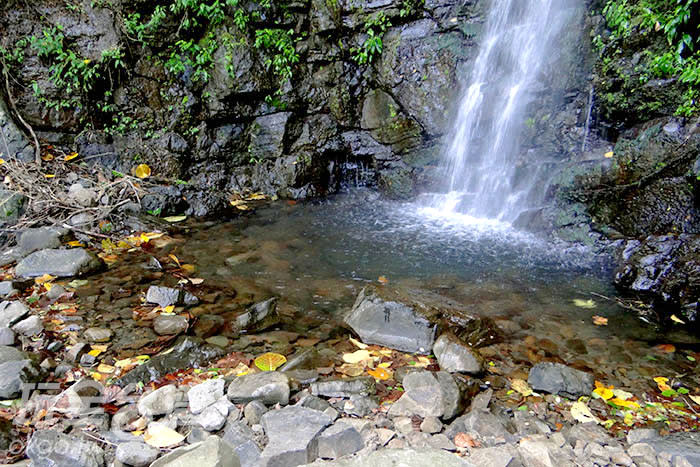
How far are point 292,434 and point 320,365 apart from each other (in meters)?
0.99

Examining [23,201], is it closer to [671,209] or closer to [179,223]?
[179,223]

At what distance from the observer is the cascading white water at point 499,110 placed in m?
7.28

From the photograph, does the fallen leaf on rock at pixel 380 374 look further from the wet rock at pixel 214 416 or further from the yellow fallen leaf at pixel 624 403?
the yellow fallen leaf at pixel 624 403

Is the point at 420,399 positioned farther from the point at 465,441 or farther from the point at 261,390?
the point at 261,390

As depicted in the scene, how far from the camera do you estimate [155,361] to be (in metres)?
3.16

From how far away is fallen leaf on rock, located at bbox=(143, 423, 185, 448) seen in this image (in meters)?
2.31

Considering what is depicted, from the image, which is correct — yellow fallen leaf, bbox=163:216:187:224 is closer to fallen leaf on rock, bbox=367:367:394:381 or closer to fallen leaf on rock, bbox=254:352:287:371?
fallen leaf on rock, bbox=254:352:287:371

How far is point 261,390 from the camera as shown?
2674 millimetres

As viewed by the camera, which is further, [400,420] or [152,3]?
[152,3]

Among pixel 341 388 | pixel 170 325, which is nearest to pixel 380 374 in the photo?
pixel 341 388

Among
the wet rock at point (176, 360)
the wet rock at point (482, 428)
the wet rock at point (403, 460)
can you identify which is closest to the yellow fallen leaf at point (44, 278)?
the wet rock at point (176, 360)

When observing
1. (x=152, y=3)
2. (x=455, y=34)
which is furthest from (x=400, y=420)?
(x=152, y=3)

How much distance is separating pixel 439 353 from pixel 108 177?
6674mm

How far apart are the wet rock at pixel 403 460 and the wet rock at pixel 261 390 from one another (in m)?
0.66
